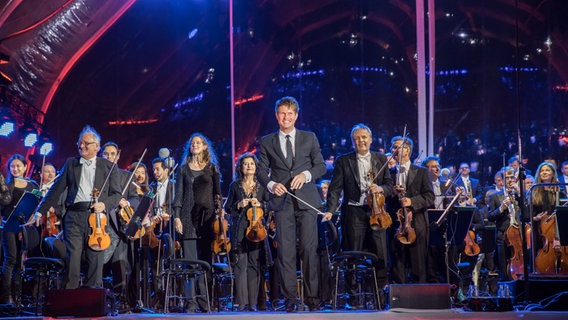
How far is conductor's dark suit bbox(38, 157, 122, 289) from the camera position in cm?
687

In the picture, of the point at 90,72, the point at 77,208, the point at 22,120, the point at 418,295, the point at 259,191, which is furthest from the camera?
the point at 90,72

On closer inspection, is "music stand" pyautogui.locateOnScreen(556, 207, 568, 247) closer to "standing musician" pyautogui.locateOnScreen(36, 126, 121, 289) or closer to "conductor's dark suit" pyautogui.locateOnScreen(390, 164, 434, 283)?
"conductor's dark suit" pyautogui.locateOnScreen(390, 164, 434, 283)

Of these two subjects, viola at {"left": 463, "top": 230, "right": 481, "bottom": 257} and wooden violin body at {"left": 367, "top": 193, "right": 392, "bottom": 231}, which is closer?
wooden violin body at {"left": 367, "top": 193, "right": 392, "bottom": 231}

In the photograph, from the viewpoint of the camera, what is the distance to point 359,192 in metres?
7.16

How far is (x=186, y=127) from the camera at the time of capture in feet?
Answer: 42.8

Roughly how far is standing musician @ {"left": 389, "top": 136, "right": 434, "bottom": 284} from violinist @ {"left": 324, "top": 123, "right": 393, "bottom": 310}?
0.23 meters

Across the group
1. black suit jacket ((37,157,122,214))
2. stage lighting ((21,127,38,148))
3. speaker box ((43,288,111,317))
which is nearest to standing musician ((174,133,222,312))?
black suit jacket ((37,157,122,214))

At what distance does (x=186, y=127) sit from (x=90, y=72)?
79.3 inches

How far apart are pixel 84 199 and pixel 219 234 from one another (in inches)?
54.6

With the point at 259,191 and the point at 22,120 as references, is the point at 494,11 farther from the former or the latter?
the point at 22,120

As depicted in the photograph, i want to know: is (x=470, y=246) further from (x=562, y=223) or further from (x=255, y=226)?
(x=255, y=226)

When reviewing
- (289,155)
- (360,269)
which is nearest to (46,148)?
(289,155)

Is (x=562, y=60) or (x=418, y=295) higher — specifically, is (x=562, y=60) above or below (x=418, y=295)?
above

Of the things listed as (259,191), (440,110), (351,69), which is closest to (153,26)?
(351,69)
